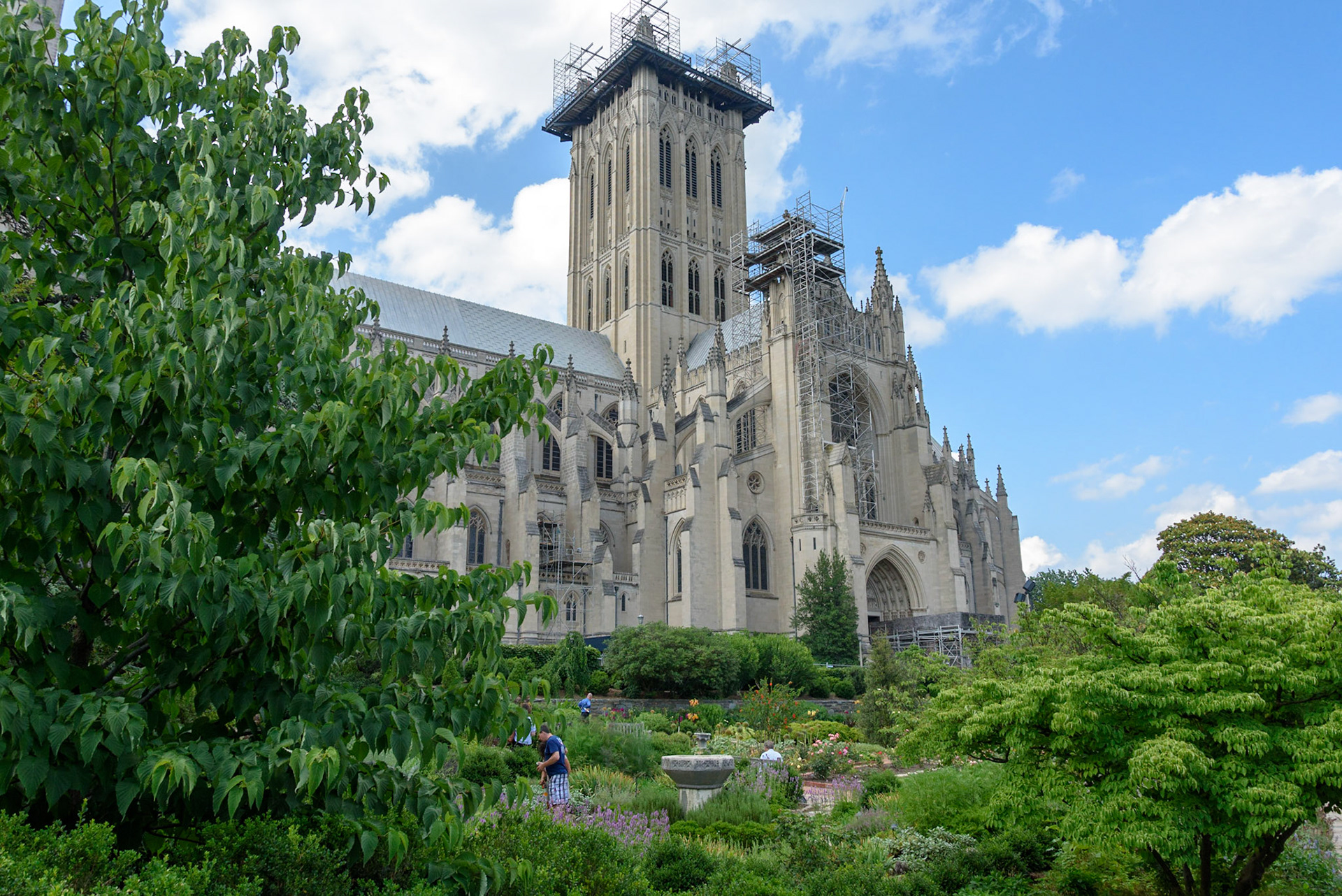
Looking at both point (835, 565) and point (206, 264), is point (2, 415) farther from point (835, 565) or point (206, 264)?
point (835, 565)

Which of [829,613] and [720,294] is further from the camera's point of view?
[720,294]

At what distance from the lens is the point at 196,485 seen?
4965 millimetres

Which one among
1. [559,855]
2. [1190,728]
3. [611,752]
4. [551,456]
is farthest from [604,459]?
[559,855]

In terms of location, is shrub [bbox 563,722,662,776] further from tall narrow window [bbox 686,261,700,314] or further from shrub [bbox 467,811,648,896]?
tall narrow window [bbox 686,261,700,314]

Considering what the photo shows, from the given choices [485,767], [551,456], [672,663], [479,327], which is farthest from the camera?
[479,327]

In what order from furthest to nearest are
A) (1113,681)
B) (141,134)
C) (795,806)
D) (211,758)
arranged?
(795,806)
(1113,681)
(141,134)
(211,758)

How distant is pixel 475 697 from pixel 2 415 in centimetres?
261

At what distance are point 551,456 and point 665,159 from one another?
23451 mm

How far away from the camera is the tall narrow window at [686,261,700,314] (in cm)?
6234

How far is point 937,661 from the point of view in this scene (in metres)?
13.0

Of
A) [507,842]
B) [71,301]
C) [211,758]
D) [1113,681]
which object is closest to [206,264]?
[71,301]

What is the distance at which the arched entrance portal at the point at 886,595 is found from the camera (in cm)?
4684

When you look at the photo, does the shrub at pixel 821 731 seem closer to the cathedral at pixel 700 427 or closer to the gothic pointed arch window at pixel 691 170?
the cathedral at pixel 700 427

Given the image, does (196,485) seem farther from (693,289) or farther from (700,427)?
(693,289)
